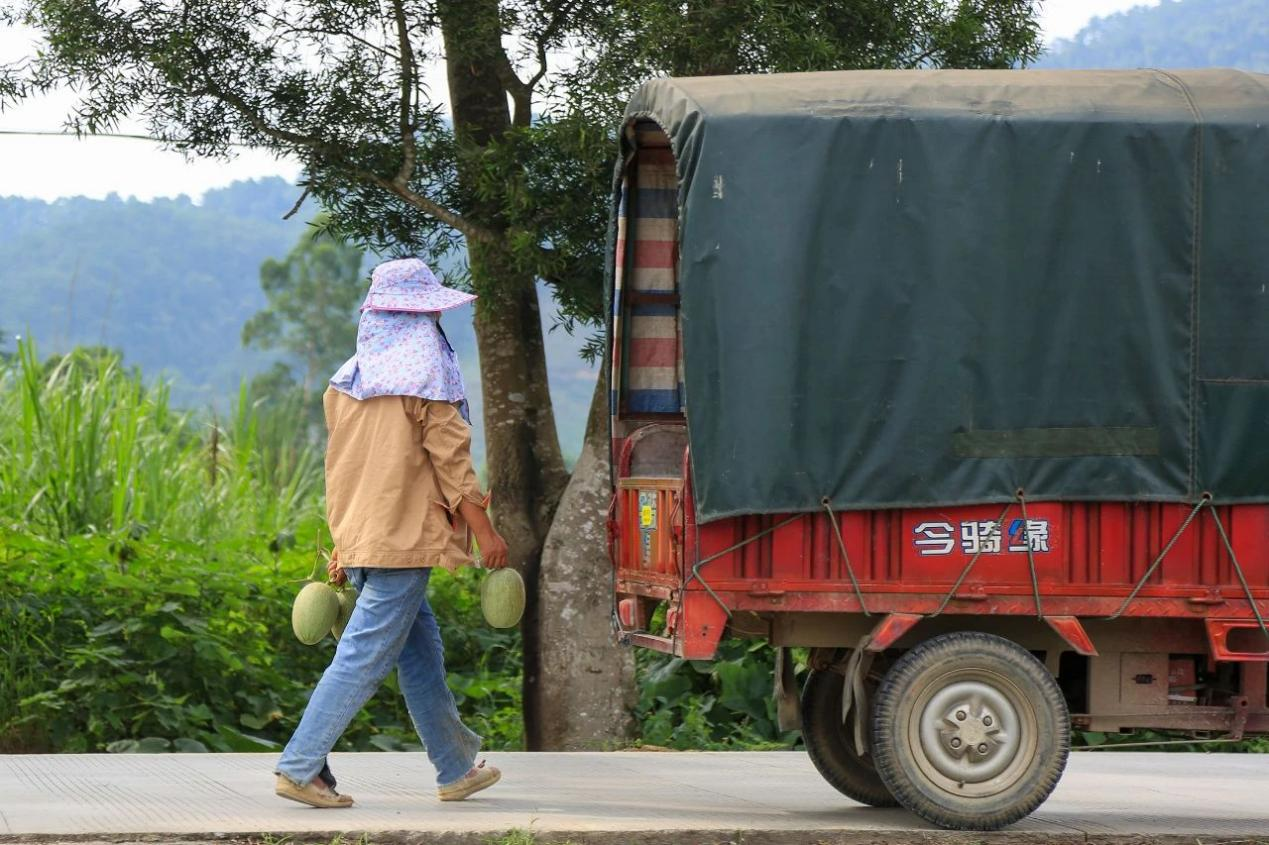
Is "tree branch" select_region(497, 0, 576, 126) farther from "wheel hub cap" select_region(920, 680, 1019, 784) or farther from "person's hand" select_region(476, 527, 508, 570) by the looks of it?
"wheel hub cap" select_region(920, 680, 1019, 784)

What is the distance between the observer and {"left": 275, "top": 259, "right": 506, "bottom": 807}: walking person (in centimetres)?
613

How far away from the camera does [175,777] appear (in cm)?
732

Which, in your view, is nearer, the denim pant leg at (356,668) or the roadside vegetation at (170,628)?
the denim pant leg at (356,668)

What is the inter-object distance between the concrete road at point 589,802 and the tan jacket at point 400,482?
0.93 m

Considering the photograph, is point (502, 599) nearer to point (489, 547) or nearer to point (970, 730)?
point (489, 547)

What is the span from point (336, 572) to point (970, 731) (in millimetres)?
2372

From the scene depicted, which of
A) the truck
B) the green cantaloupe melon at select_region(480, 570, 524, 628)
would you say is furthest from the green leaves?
the truck

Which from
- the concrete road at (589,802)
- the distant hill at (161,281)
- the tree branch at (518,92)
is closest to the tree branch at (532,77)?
the tree branch at (518,92)

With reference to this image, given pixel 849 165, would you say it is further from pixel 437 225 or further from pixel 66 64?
pixel 66 64

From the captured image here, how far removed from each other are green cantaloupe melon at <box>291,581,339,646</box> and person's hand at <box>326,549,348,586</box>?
0.07m

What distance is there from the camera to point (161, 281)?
154m

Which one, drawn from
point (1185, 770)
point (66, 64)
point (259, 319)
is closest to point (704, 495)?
point (1185, 770)

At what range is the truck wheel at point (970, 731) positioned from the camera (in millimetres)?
6062

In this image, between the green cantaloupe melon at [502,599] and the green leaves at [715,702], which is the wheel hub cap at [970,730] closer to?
the green cantaloupe melon at [502,599]
